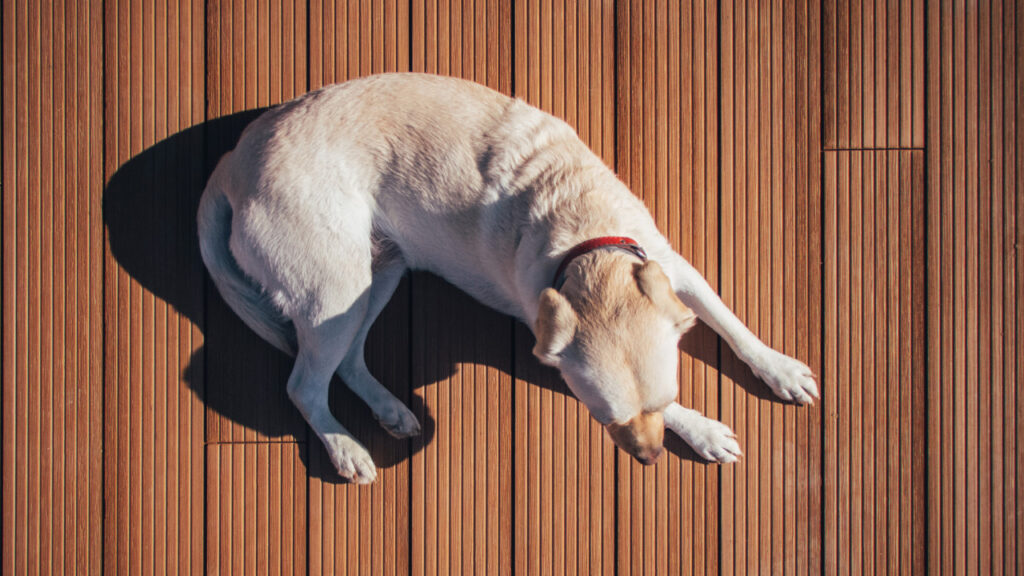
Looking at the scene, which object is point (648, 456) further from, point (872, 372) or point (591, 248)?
point (872, 372)

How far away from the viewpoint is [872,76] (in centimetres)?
230

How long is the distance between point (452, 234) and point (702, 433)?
1.20m

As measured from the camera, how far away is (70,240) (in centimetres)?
221

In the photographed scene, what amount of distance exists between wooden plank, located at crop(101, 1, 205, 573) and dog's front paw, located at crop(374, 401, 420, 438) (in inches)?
28.5

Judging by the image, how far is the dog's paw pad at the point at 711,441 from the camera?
215 cm

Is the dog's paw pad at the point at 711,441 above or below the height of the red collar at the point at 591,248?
below

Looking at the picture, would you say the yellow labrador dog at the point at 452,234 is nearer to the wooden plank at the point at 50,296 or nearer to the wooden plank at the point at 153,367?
the wooden plank at the point at 153,367

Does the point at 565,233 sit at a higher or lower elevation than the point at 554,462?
higher

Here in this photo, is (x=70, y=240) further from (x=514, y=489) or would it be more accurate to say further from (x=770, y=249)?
(x=770, y=249)

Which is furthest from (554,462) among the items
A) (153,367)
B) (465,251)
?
(153,367)

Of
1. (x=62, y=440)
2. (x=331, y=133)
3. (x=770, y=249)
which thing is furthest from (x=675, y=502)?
(x=62, y=440)

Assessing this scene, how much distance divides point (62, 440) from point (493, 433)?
1654 mm

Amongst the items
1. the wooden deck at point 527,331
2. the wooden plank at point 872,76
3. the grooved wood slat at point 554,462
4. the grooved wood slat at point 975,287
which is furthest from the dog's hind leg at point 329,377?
the grooved wood slat at point 975,287

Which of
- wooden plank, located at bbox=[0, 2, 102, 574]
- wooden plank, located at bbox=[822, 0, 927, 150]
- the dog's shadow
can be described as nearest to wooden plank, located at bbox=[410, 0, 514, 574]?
the dog's shadow
